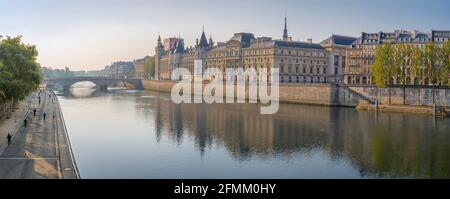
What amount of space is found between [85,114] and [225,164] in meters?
32.6

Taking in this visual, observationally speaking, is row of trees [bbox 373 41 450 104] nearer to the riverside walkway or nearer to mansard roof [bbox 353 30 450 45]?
mansard roof [bbox 353 30 450 45]

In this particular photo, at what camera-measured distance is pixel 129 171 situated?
24.0 m

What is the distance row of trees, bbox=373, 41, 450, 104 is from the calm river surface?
8975mm

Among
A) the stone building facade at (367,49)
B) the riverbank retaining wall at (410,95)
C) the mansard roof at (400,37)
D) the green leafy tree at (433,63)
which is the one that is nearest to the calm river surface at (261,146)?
the riverbank retaining wall at (410,95)

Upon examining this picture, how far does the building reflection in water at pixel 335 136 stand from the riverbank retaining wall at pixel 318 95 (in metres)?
7.98

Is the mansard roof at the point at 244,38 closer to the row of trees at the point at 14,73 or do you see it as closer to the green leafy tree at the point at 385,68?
the green leafy tree at the point at 385,68

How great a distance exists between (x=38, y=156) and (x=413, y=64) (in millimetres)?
46400

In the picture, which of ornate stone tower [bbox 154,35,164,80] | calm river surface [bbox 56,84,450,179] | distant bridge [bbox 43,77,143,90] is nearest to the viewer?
calm river surface [bbox 56,84,450,179]

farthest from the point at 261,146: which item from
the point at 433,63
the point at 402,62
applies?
the point at 402,62

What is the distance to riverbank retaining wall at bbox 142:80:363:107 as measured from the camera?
62.0 m

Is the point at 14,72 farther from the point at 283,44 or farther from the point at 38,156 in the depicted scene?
the point at 283,44

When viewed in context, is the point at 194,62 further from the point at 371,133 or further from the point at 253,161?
the point at 253,161

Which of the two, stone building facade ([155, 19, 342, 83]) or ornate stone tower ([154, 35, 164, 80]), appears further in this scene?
ornate stone tower ([154, 35, 164, 80])

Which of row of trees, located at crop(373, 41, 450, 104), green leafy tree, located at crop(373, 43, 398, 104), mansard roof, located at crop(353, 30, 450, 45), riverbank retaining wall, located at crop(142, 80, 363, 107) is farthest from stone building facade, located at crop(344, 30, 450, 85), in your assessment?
green leafy tree, located at crop(373, 43, 398, 104)
